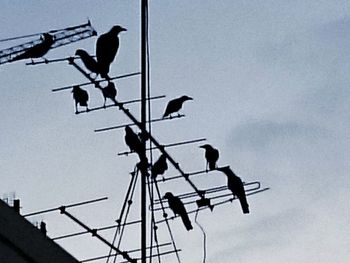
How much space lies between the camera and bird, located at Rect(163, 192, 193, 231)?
581 inches

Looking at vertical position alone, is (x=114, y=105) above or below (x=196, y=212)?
above

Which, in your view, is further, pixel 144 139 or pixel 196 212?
pixel 196 212

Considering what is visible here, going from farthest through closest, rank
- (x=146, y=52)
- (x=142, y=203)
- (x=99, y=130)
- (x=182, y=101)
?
(x=182, y=101) → (x=99, y=130) → (x=146, y=52) → (x=142, y=203)

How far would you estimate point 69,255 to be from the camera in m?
14.1

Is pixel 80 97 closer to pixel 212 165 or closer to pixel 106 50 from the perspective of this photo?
pixel 106 50

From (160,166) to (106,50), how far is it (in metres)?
1.76

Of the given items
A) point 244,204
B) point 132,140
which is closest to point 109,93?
point 132,140

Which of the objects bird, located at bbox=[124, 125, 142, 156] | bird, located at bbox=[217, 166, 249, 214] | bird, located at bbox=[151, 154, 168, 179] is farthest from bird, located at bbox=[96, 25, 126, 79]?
bird, located at bbox=[217, 166, 249, 214]

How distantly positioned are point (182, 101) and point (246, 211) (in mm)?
2092

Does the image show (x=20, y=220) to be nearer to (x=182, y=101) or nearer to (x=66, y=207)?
(x=66, y=207)

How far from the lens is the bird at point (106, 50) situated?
44.7 feet

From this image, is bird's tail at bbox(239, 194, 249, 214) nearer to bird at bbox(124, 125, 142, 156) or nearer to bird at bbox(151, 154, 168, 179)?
bird at bbox(151, 154, 168, 179)

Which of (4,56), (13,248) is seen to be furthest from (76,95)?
(4,56)

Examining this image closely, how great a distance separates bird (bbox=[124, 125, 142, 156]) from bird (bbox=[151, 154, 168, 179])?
0.40 m
